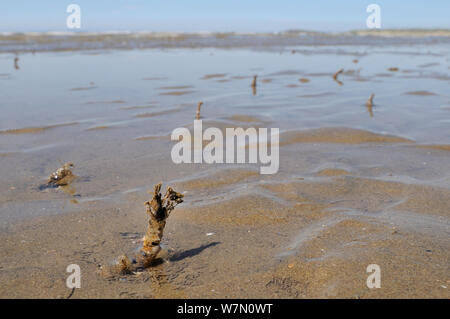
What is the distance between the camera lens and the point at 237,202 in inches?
212

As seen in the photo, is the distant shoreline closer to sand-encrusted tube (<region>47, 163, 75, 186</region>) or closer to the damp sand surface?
the damp sand surface

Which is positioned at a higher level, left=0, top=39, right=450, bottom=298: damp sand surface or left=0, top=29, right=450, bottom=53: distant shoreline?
left=0, top=29, right=450, bottom=53: distant shoreline

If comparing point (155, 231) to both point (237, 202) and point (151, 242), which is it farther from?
point (237, 202)

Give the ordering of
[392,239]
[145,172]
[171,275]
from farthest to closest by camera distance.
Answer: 1. [145,172]
2. [392,239]
3. [171,275]

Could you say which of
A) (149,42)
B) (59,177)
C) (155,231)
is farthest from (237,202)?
(149,42)

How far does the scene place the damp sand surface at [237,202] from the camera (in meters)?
3.69

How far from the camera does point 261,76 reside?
1906cm

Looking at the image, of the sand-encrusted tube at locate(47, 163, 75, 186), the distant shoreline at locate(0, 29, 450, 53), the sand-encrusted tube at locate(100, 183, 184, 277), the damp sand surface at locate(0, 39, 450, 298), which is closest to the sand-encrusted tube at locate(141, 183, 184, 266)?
the sand-encrusted tube at locate(100, 183, 184, 277)

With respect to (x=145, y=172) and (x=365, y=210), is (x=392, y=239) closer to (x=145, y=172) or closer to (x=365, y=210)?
(x=365, y=210)

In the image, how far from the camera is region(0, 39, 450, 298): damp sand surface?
3.69 meters
